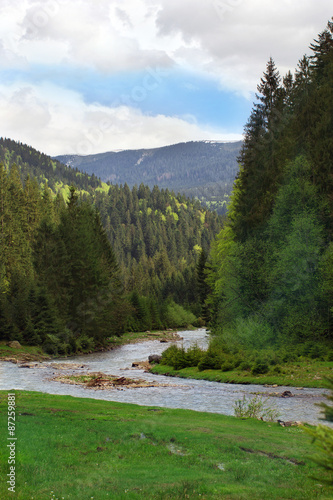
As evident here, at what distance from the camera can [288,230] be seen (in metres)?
42.9

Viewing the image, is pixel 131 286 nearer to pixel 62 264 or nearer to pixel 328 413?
pixel 62 264

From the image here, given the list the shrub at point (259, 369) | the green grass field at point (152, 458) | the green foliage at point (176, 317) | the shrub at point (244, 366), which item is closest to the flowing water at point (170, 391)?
the shrub at point (259, 369)

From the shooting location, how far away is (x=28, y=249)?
95062 mm

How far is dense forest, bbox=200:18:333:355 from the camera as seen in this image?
39375 mm

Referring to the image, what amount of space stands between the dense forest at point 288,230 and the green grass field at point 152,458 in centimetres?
2034

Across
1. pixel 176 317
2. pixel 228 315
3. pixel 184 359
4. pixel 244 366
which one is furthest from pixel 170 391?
pixel 176 317

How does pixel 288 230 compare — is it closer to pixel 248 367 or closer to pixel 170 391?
pixel 248 367

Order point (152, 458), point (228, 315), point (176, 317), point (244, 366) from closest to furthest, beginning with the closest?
point (152, 458) < point (244, 366) < point (228, 315) < point (176, 317)

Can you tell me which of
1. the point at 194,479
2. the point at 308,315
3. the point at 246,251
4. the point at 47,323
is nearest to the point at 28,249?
the point at 47,323

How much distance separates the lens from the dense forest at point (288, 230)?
39.4 metres

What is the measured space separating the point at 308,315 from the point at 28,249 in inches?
2798

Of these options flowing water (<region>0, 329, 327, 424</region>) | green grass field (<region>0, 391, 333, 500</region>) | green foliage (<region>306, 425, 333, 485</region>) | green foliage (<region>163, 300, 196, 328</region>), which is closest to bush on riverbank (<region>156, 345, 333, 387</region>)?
flowing water (<region>0, 329, 327, 424</region>)

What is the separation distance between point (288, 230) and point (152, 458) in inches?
1288

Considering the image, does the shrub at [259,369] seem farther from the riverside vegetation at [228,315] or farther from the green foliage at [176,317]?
the green foliage at [176,317]
